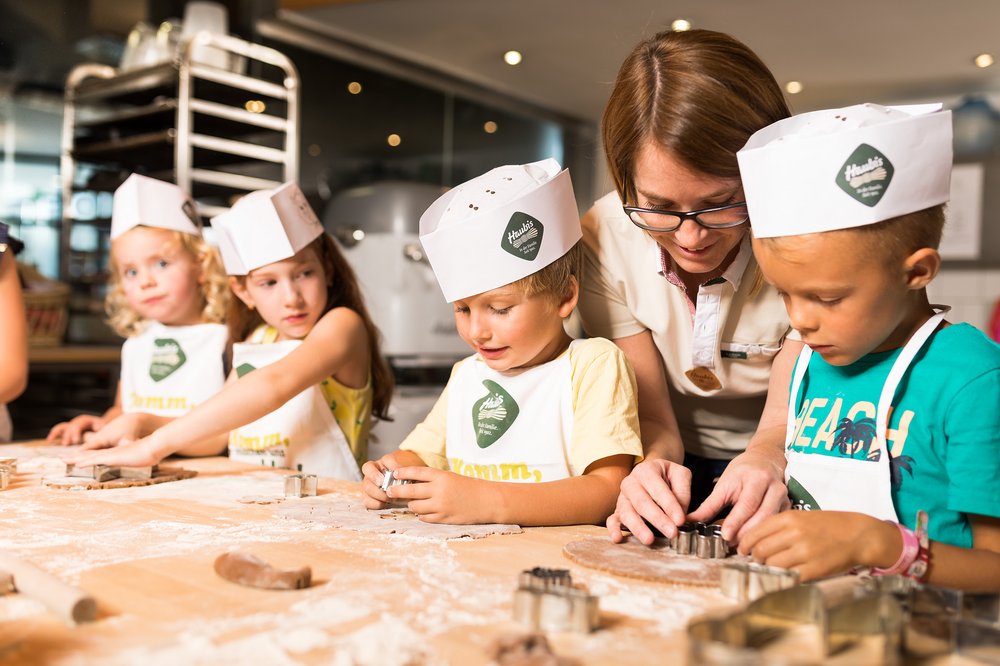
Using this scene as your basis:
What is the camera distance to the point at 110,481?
1301mm

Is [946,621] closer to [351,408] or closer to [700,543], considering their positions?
[700,543]

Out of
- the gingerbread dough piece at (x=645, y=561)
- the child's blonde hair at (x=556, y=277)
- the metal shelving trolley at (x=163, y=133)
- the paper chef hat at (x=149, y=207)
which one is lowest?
the gingerbread dough piece at (x=645, y=561)

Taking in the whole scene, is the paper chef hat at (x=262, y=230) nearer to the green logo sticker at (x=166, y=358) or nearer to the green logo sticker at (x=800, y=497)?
the green logo sticker at (x=166, y=358)

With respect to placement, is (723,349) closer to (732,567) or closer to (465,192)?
(465,192)

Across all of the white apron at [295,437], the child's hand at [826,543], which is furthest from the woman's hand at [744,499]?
the white apron at [295,437]

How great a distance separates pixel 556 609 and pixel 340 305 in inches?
51.1

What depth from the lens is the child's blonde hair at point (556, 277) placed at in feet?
4.08

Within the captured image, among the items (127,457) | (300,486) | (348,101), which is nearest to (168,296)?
(127,457)

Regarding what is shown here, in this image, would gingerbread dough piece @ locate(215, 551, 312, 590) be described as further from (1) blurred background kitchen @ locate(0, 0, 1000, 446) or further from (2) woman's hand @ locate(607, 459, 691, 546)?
(1) blurred background kitchen @ locate(0, 0, 1000, 446)

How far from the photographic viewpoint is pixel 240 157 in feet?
11.0

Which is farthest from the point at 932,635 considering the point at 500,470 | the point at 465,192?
the point at 465,192

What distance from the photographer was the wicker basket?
111 inches

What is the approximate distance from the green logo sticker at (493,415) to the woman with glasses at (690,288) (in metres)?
0.21

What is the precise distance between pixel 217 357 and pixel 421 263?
159cm
